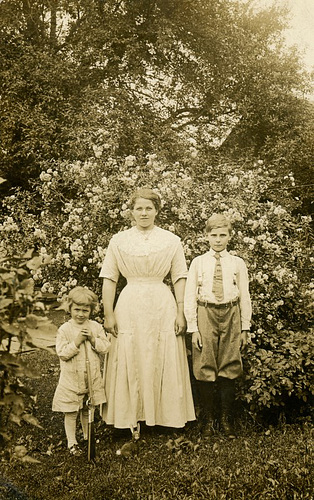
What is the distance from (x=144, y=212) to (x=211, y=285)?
0.82 m

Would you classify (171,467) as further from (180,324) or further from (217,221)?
(217,221)

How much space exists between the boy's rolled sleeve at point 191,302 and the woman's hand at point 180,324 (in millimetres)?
52

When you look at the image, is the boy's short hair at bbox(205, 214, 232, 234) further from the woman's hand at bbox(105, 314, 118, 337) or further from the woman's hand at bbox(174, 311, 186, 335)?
the woman's hand at bbox(105, 314, 118, 337)

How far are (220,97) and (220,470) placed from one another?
13.9 meters

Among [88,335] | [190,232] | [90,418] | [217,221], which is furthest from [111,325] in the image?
[190,232]

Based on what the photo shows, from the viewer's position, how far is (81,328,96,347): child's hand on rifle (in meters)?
4.47

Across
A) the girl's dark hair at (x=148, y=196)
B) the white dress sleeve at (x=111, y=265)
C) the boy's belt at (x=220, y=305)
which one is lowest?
the boy's belt at (x=220, y=305)

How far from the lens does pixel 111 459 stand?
4238 mm

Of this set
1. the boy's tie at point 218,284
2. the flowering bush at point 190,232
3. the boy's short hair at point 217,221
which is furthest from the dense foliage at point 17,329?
the flowering bush at point 190,232

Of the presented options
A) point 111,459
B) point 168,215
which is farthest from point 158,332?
point 168,215

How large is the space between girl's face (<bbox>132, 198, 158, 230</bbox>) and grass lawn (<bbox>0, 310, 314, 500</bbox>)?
1.70m

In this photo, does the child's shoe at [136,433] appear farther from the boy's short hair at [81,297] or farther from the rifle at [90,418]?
the boy's short hair at [81,297]

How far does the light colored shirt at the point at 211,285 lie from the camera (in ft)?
15.3

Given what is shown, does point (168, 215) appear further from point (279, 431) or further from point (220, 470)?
point (220, 470)
